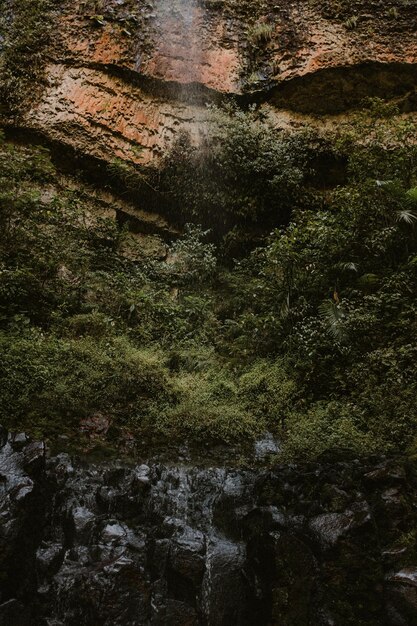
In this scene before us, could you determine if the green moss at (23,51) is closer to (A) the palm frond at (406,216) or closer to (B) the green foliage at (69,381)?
(B) the green foliage at (69,381)

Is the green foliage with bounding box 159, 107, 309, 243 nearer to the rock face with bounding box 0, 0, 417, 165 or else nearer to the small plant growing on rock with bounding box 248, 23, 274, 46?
the rock face with bounding box 0, 0, 417, 165

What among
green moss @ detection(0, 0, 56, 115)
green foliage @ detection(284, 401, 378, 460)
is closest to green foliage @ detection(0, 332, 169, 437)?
green foliage @ detection(284, 401, 378, 460)

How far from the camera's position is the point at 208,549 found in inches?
172

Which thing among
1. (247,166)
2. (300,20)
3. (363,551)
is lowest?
(363,551)

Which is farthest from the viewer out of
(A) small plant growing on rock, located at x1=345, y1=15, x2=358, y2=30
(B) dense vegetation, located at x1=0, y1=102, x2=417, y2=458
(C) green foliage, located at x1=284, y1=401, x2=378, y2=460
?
(A) small plant growing on rock, located at x1=345, y1=15, x2=358, y2=30

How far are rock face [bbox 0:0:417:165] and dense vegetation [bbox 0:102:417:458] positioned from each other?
80 centimetres

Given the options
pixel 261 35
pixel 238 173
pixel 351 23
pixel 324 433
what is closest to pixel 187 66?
pixel 261 35

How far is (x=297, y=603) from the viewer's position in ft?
12.3

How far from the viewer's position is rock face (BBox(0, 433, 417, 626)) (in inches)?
145

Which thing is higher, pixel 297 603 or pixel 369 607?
pixel 369 607

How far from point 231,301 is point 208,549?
608 centimetres

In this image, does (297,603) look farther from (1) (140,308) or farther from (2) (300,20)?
(2) (300,20)

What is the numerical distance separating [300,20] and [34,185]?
25.8 feet

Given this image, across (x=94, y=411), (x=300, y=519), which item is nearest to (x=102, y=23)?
(x=94, y=411)
